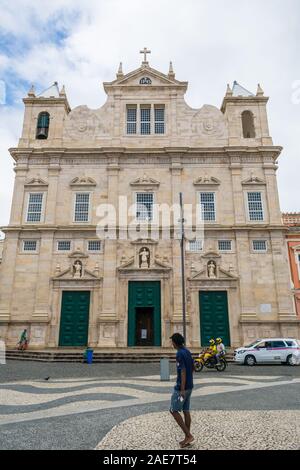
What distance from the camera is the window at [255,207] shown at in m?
26.0

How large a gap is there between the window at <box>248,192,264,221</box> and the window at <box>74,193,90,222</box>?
40.8 feet

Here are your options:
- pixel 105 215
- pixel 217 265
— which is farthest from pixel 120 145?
pixel 217 265

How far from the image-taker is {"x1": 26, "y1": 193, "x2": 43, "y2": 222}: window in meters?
26.0

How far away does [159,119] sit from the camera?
95.4 feet

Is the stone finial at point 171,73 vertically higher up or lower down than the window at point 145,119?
higher up

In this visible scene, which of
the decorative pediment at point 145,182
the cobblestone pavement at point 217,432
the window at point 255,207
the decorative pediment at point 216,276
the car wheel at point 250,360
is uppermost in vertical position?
the decorative pediment at point 145,182

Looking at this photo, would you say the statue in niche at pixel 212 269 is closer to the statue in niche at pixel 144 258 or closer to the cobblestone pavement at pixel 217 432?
the statue in niche at pixel 144 258

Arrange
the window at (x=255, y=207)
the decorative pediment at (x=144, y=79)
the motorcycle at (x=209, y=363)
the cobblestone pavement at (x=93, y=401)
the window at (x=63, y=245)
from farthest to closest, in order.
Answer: the decorative pediment at (x=144, y=79) < the window at (x=255, y=207) < the window at (x=63, y=245) < the motorcycle at (x=209, y=363) < the cobblestone pavement at (x=93, y=401)

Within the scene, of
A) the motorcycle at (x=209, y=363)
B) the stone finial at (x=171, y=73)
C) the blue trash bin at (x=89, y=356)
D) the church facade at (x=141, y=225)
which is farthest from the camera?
the stone finial at (x=171, y=73)

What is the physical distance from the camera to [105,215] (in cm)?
2575

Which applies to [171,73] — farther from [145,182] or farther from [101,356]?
[101,356]

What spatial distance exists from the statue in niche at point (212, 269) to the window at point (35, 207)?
1318 cm

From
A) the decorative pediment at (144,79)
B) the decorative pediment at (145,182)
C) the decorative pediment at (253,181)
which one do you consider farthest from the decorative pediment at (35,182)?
the decorative pediment at (253,181)

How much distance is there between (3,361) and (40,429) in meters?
15.2
